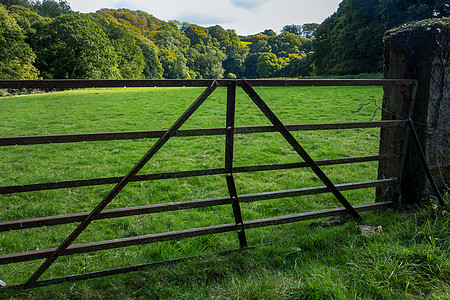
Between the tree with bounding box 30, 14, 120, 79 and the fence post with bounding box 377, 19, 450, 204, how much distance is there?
5949cm

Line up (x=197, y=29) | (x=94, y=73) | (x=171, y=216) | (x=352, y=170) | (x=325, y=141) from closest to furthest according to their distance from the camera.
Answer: (x=171, y=216), (x=352, y=170), (x=325, y=141), (x=94, y=73), (x=197, y=29)

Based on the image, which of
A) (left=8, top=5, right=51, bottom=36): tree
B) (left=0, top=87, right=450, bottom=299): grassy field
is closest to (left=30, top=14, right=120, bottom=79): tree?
(left=8, top=5, right=51, bottom=36): tree

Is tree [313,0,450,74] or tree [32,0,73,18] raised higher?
tree [32,0,73,18]

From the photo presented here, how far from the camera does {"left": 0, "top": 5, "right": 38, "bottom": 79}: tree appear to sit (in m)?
40.5

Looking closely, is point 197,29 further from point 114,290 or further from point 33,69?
point 114,290

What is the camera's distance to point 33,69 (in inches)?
1829

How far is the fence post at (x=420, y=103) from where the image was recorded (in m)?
3.45

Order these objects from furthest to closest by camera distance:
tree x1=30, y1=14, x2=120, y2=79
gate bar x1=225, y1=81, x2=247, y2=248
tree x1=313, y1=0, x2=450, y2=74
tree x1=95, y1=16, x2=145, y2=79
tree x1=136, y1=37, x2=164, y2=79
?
tree x1=136, y1=37, x2=164, y2=79
tree x1=95, y1=16, x2=145, y2=79
tree x1=30, y1=14, x2=120, y2=79
tree x1=313, y1=0, x2=450, y2=74
gate bar x1=225, y1=81, x2=247, y2=248

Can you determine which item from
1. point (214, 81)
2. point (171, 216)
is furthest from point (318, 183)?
point (214, 81)

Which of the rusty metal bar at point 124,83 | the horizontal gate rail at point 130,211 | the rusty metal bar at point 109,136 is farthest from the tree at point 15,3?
the horizontal gate rail at point 130,211

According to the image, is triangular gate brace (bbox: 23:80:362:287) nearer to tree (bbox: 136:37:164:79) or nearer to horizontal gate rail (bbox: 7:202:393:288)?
horizontal gate rail (bbox: 7:202:393:288)

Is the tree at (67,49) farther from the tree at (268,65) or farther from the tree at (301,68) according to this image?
the tree at (268,65)

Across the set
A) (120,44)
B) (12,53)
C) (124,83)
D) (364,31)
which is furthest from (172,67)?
(124,83)

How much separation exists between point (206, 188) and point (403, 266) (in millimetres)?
3942
